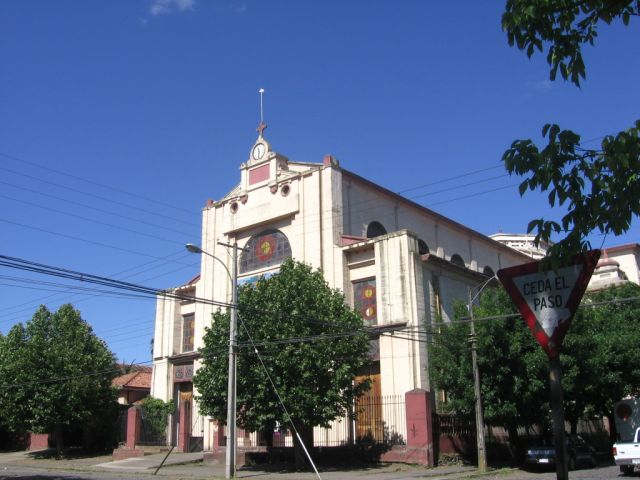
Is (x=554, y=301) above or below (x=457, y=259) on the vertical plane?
below

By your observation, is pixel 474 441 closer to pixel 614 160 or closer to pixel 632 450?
pixel 632 450

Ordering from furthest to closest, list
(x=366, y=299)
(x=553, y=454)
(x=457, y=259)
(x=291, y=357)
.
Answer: (x=457, y=259), (x=366, y=299), (x=291, y=357), (x=553, y=454)

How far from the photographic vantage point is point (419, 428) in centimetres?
2577

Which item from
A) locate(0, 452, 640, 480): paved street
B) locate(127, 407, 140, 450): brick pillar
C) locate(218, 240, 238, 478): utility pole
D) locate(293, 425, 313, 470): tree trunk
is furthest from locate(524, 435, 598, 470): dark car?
locate(127, 407, 140, 450): brick pillar

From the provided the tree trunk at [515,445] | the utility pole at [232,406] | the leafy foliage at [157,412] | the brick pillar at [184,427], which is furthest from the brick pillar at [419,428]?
the leafy foliage at [157,412]

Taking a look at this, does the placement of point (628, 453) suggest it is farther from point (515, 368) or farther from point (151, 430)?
point (151, 430)

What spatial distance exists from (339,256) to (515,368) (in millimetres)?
11171

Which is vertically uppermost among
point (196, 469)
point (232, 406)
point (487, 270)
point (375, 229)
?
point (375, 229)

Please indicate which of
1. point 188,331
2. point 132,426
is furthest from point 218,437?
point 188,331

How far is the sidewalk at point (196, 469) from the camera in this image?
2328 cm

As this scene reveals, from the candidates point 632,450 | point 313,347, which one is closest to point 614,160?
point 632,450

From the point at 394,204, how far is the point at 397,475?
17575 mm

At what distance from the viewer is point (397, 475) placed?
23266 millimetres

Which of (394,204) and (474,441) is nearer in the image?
(474,441)
